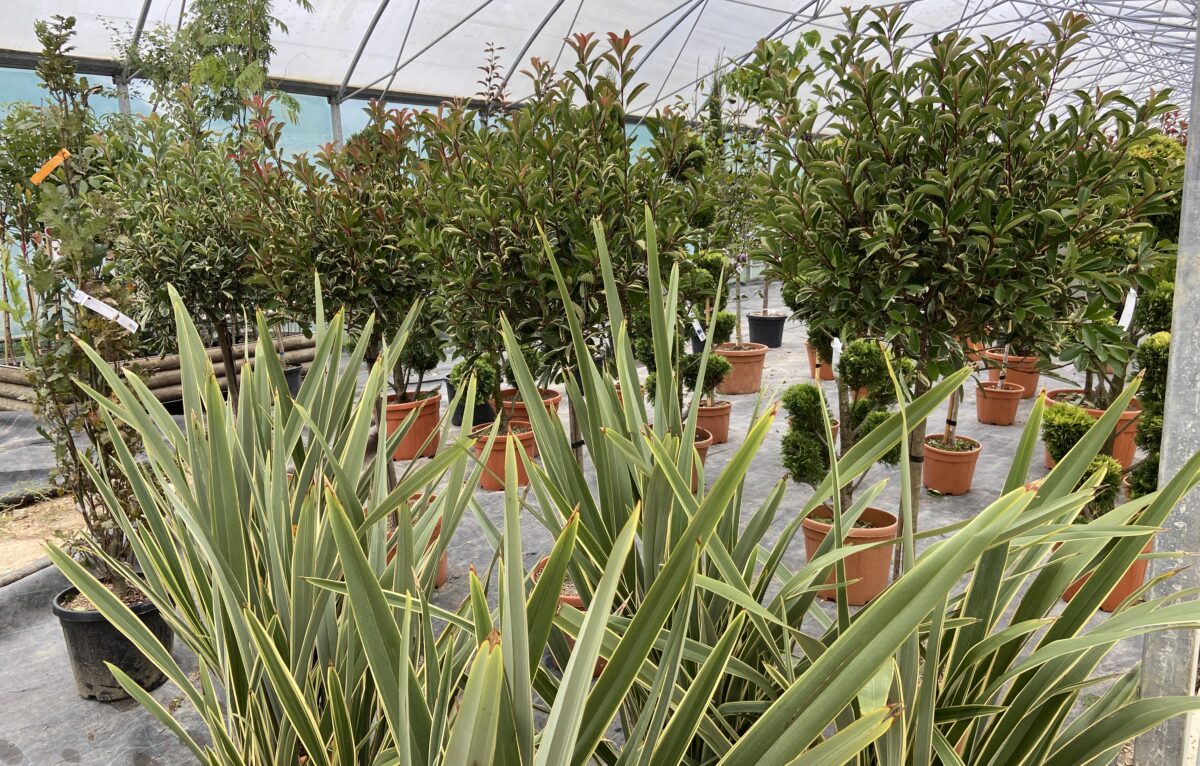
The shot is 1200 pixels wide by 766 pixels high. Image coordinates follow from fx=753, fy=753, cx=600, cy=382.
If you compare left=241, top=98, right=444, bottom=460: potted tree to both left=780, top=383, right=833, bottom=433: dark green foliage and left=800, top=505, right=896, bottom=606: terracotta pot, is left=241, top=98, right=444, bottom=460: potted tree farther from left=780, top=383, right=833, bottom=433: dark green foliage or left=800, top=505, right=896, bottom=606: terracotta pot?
left=800, top=505, right=896, bottom=606: terracotta pot

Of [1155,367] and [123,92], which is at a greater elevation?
[123,92]

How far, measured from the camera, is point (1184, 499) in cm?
94

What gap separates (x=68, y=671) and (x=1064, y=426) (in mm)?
3221

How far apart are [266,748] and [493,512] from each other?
2248mm

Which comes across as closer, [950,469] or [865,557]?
[865,557]

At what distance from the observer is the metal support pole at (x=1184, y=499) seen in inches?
35.3

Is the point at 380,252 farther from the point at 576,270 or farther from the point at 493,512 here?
the point at 493,512

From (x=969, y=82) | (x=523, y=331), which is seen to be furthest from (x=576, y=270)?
(x=969, y=82)

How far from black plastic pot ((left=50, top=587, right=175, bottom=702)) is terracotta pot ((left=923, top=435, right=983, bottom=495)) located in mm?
3023

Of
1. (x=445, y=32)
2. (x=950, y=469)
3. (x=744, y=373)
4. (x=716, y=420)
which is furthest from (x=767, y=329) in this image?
(x=445, y=32)

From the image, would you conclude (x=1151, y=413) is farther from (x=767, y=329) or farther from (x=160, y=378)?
(x=160, y=378)

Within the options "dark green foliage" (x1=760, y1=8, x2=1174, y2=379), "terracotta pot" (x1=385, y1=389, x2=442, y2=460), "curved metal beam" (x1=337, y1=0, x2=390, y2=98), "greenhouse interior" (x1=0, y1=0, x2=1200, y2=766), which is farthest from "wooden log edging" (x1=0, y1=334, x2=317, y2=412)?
"dark green foliage" (x1=760, y1=8, x2=1174, y2=379)

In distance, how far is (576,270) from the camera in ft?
7.50

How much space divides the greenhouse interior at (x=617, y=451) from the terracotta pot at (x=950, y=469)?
16 mm
